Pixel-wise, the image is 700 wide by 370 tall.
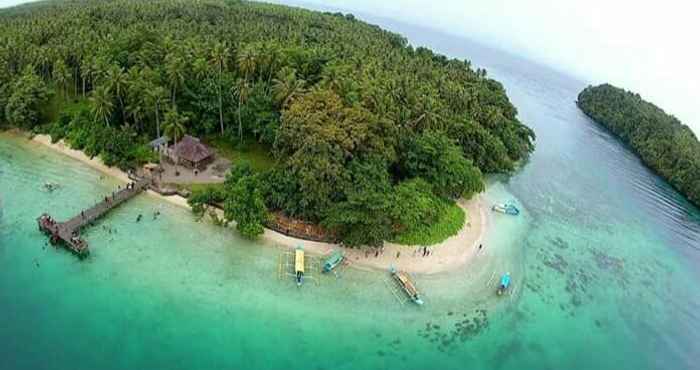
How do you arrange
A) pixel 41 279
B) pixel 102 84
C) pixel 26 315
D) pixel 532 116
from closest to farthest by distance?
pixel 26 315 < pixel 41 279 < pixel 102 84 < pixel 532 116

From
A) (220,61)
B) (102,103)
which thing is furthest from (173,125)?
(220,61)

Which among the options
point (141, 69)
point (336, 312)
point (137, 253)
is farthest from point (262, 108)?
point (336, 312)

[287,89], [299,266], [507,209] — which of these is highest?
[287,89]

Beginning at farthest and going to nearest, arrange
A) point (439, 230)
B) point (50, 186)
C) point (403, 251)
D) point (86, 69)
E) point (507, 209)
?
1. point (86, 69)
2. point (507, 209)
3. point (439, 230)
4. point (50, 186)
5. point (403, 251)

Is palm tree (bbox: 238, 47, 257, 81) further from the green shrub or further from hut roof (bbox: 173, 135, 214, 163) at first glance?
the green shrub

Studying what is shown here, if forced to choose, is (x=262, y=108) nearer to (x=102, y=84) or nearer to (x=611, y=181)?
(x=102, y=84)

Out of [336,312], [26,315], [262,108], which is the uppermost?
[262,108]

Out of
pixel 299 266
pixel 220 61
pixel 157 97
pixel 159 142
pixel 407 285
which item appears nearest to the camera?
pixel 299 266

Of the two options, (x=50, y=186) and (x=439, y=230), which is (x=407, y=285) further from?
(x=50, y=186)
